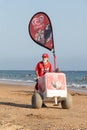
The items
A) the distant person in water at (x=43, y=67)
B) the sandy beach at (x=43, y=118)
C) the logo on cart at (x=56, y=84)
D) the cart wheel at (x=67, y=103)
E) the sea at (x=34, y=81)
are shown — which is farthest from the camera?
the sea at (x=34, y=81)

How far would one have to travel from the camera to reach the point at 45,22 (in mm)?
15328

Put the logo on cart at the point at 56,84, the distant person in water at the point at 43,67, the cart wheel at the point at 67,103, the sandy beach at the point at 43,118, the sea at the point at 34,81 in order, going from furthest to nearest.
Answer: the sea at the point at 34,81
the distant person in water at the point at 43,67
the cart wheel at the point at 67,103
the logo on cart at the point at 56,84
the sandy beach at the point at 43,118

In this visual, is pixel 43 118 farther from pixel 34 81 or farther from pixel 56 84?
pixel 34 81

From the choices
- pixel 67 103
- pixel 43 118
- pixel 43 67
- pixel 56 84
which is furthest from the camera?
pixel 43 67

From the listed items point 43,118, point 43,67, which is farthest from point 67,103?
point 43,118

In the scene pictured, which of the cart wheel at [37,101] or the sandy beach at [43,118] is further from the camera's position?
the cart wheel at [37,101]

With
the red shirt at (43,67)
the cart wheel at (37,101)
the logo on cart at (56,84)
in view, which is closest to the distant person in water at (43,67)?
the red shirt at (43,67)

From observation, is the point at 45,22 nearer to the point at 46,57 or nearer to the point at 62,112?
the point at 46,57

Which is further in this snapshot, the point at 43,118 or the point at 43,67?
the point at 43,67

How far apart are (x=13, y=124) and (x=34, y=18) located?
5189mm

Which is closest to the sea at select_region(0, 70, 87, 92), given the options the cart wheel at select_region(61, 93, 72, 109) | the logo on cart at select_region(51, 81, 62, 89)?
the cart wheel at select_region(61, 93, 72, 109)

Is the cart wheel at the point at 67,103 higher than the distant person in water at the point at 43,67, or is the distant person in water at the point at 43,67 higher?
the distant person in water at the point at 43,67

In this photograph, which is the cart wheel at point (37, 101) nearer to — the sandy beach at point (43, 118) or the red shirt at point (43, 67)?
the sandy beach at point (43, 118)

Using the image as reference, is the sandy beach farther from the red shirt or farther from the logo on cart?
the red shirt
